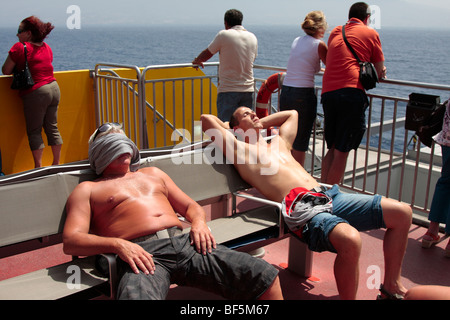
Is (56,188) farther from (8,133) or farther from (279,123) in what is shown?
(8,133)

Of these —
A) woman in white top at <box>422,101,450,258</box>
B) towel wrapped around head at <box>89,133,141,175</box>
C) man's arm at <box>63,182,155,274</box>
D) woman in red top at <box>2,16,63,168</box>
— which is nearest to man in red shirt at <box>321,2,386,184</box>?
woman in white top at <box>422,101,450,258</box>

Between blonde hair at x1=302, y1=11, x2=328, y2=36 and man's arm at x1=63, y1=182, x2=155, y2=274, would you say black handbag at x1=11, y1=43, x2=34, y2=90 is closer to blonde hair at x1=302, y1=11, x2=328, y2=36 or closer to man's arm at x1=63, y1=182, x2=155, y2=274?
blonde hair at x1=302, y1=11, x2=328, y2=36

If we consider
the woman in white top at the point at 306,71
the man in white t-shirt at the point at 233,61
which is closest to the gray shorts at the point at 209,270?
the woman in white top at the point at 306,71

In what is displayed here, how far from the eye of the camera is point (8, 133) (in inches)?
264

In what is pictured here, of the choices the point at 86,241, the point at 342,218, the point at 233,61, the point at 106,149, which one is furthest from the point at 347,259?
the point at 233,61

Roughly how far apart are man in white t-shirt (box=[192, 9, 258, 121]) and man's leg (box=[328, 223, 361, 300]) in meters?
3.52

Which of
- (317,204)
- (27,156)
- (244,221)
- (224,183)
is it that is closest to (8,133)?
(27,156)

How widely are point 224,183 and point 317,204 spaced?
2.79 feet

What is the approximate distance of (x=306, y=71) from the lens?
561cm

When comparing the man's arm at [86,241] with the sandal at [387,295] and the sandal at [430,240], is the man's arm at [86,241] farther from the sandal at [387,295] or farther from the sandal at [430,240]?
the sandal at [430,240]

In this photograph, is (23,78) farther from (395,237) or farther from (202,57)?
(395,237)

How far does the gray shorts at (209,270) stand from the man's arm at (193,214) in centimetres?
7

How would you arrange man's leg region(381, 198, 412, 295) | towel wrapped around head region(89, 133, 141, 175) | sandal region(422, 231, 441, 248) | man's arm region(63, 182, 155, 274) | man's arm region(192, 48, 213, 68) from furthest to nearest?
man's arm region(192, 48, 213, 68)
sandal region(422, 231, 441, 248)
man's leg region(381, 198, 412, 295)
towel wrapped around head region(89, 133, 141, 175)
man's arm region(63, 182, 155, 274)

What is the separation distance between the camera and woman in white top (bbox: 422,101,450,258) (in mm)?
4324
